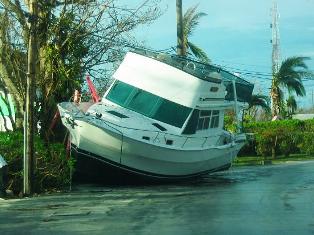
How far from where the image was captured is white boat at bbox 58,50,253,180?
17.5 m

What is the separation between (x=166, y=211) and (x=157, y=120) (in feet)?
23.4

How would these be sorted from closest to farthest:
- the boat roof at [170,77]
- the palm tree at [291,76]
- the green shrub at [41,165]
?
the green shrub at [41,165]
the boat roof at [170,77]
the palm tree at [291,76]

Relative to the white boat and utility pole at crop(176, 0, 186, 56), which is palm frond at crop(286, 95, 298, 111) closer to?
Result: utility pole at crop(176, 0, 186, 56)

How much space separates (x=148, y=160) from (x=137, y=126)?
105 cm

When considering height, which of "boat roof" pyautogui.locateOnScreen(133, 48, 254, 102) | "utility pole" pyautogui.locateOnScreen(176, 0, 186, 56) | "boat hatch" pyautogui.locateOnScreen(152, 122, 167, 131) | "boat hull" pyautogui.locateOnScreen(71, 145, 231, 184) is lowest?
"boat hull" pyautogui.locateOnScreen(71, 145, 231, 184)

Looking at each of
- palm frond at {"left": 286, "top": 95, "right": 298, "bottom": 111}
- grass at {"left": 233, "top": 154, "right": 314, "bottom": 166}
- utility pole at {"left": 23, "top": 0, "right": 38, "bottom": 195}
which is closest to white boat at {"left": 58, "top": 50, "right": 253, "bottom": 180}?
utility pole at {"left": 23, "top": 0, "right": 38, "bottom": 195}

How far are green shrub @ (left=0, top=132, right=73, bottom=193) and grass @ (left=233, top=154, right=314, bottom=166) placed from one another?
1594 cm

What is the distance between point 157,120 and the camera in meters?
19.4

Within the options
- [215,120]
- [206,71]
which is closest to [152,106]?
[206,71]

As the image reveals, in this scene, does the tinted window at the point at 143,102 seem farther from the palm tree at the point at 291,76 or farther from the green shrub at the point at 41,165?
the palm tree at the point at 291,76

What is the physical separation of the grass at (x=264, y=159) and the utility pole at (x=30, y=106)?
17.2m

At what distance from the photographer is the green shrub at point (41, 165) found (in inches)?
601

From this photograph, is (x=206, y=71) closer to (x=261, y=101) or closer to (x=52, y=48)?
(x=52, y=48)

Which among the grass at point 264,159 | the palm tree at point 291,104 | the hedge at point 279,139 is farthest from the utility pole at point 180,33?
the palm tree at point 291,104
